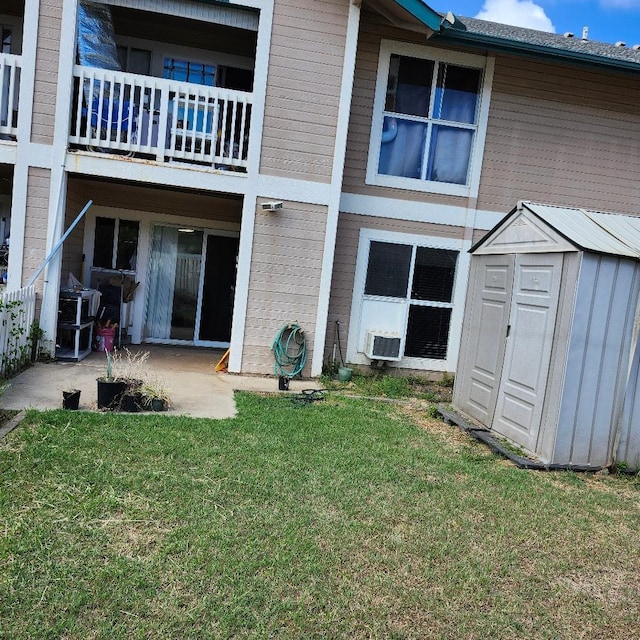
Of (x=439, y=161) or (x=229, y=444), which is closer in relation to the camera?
(x=229, y=444)

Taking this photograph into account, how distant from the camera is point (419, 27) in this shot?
8.41 metres

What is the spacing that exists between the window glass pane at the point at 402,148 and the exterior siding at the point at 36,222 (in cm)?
488

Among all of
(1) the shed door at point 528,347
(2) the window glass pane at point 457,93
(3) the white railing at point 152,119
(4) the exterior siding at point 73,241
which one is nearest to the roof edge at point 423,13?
(2) the window glass pane at point 457,93

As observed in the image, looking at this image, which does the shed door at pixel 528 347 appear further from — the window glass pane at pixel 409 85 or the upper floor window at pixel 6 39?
the upper floor window at pixel 6 39

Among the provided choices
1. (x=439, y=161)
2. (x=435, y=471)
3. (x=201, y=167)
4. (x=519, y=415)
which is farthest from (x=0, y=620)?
(x=439, y=161)

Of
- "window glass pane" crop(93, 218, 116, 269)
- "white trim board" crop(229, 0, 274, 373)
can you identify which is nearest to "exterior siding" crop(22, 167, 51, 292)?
"window glass pane" crop(93, 218, 116, 269)

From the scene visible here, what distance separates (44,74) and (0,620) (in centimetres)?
720

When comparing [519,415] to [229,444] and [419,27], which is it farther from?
[419,27]

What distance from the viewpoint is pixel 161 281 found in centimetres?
1048

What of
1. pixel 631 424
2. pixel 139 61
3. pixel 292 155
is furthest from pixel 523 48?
pixel 139 61

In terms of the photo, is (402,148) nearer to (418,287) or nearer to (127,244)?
(418,287)

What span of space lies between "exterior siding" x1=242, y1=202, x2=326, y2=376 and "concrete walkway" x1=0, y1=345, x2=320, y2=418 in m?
0.57

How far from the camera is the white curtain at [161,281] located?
34.2 ft

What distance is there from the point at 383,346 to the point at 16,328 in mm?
5061
